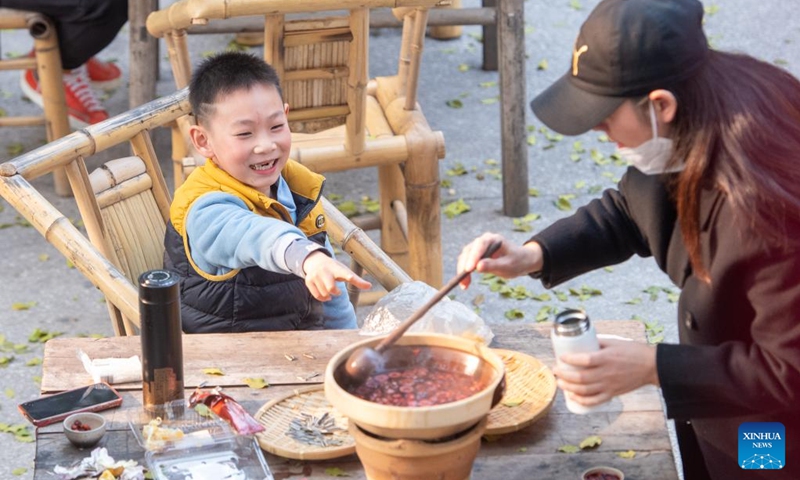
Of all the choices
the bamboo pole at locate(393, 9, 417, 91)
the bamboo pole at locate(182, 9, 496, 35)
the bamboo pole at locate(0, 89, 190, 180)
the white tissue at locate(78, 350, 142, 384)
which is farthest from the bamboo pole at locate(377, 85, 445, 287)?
the white tissue at locate(78, 350, 142, 384)

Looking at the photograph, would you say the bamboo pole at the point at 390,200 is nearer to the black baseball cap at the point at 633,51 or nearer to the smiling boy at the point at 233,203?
the smiling boy at the point at 233,203

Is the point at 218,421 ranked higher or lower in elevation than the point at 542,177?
higher

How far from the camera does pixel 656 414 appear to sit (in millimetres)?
2061

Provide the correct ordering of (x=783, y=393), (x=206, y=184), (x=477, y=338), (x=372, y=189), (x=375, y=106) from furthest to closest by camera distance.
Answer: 1. (x=372, y=189)
2. (x=375, y=106)
3. (x=206, y=184)
4. (x=477, y=338)
5. (x=783, y=393)

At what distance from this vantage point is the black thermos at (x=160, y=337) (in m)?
1.94

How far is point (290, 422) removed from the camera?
200 centimetres

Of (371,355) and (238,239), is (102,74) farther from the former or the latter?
(371,355)

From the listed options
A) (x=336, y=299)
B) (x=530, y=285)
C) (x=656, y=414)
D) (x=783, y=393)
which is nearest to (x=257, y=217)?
(x=336, y=299)

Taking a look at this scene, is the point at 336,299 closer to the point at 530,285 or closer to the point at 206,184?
the point at 206,184

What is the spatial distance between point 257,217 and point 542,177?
119 inches

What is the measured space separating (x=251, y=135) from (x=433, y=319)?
0.62 meters

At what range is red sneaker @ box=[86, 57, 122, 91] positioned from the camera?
593 centimetres

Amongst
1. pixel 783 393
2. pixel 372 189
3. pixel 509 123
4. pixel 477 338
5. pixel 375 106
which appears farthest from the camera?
pixel 372 189

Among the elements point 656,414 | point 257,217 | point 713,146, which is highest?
point 713,146
